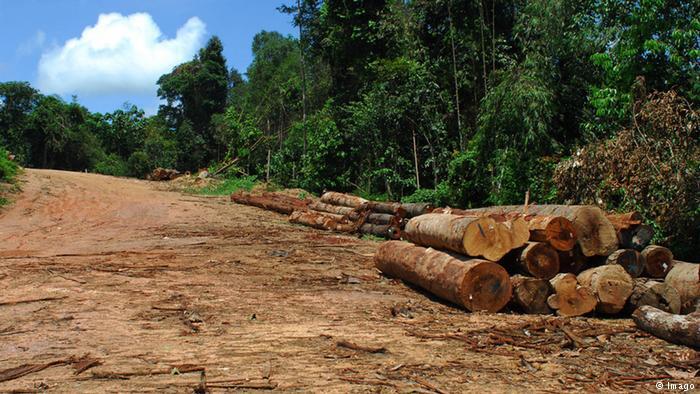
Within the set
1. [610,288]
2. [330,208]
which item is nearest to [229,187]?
[330,208]

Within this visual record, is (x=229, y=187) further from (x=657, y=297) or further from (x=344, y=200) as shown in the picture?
(x=657, y=297)

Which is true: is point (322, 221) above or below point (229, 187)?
below

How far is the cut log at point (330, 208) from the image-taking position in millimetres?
15906

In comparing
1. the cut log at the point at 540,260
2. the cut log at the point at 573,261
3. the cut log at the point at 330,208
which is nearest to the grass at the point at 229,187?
the cut log at the point at 330,208

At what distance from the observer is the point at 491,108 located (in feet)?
51.5

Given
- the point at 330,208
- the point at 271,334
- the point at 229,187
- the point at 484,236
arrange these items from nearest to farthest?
the point at 271,334
the point at 484,236
the point at 330,208
the point at 229,187

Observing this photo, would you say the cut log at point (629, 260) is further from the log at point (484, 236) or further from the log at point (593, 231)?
the log at point (484, 236)

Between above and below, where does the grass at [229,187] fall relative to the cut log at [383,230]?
above

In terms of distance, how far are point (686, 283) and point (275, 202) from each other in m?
13.9

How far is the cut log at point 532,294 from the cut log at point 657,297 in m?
0.96

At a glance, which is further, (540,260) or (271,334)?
(540,260)

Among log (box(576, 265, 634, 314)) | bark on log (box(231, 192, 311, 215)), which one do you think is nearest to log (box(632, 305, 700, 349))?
log (box(576, 265, 634, 314))

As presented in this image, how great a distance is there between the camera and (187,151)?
4125 centimetres

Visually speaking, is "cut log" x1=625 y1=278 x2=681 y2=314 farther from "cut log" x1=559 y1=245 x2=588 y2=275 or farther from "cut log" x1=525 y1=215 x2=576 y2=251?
"cut log" x1=525 y1=215 x2=576 y2=251
